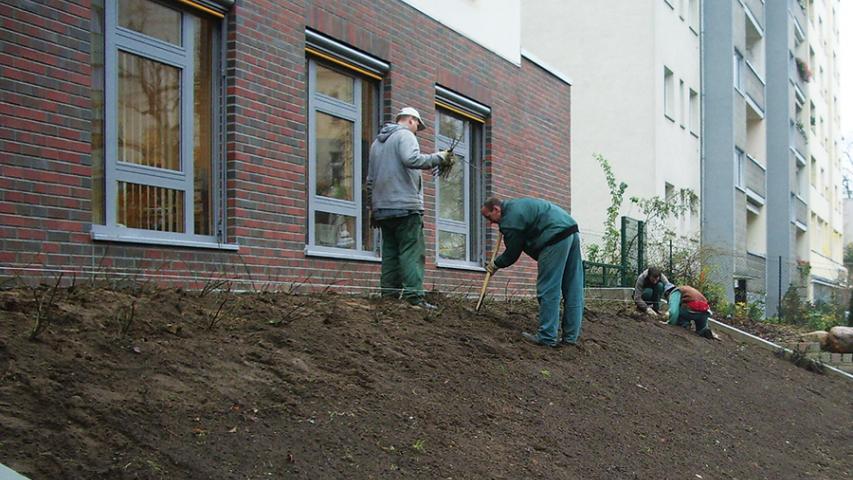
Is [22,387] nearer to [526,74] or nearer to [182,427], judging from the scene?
[182,427]

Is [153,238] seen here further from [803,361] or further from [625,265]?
[625,265]

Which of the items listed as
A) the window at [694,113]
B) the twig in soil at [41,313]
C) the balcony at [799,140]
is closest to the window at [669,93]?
the window at [694,113]

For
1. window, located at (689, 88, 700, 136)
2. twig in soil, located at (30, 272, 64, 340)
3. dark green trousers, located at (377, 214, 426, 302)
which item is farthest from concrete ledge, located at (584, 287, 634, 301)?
window, located at (689, 88, 700, 136)

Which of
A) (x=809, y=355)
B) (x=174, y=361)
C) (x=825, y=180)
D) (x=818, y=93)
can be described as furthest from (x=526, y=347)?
(x=825, y=180)

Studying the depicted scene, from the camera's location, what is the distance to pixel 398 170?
8961 mm

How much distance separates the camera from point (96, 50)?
768 cm

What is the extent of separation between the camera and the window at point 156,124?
7.72 m

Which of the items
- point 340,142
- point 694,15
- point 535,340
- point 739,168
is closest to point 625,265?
point 340,142

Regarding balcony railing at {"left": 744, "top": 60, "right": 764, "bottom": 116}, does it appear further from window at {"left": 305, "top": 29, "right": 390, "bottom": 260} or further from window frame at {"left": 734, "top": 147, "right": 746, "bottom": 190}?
window at {"left": 305, "top": 29, "right": 390, "bottom": 260}

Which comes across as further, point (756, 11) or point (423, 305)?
point (756, 11)

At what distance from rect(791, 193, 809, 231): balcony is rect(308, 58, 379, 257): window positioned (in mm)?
30745

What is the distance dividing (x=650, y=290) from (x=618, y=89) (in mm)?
11054

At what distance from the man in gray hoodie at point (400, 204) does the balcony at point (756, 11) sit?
2608 cm

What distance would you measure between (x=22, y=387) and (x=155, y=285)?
274 cm
